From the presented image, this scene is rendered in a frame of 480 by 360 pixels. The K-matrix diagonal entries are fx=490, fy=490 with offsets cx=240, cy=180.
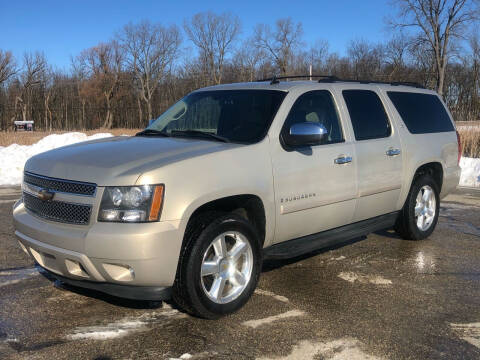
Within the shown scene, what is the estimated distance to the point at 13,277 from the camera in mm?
4727

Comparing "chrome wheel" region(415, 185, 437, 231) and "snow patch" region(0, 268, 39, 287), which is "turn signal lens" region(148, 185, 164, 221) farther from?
"chrome wheel" region(415, 185, 437, 231)

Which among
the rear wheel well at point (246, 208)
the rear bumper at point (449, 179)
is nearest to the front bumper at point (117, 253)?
the rear wheel well at point (246, 208)

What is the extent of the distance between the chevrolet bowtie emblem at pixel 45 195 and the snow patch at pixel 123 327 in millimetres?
977

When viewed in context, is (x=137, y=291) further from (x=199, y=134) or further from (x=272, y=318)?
(x=199, y=134)

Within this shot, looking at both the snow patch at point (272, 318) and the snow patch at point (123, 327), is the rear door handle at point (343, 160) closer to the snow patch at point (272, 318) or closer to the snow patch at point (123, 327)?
the snow patch at point (272, 318)

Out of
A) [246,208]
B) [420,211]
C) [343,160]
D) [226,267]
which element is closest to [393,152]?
[343,160]

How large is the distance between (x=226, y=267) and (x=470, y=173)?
9221mm

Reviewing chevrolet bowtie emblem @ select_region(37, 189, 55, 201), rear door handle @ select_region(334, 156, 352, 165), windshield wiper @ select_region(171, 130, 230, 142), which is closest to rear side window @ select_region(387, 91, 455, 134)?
rear door handle @ select_region(334, 156, 352, 165)

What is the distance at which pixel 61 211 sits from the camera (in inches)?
137

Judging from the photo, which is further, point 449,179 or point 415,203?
point 449,179

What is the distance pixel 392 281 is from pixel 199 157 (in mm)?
2368

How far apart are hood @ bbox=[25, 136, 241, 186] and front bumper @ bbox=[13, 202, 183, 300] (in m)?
0.34

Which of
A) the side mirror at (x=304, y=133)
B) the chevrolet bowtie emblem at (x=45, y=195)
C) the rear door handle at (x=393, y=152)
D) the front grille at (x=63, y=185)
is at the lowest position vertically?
the chevrolet bowtie emblem at (x=45, y=195)

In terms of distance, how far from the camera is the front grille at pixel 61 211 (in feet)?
11.0
